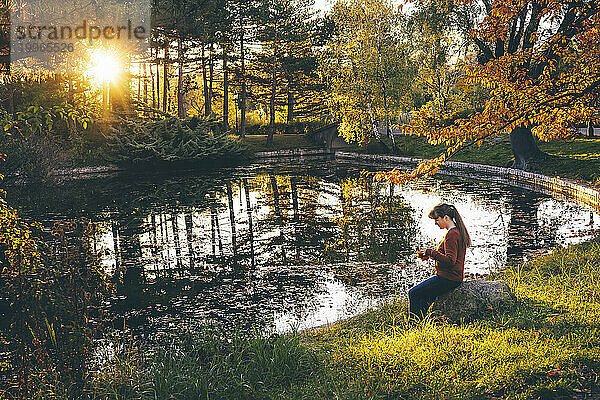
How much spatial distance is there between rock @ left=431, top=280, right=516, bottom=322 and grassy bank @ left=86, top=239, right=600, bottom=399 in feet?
0.46

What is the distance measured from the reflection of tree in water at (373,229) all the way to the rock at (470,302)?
483cm

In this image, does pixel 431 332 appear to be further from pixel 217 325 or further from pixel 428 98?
pixel 428 98

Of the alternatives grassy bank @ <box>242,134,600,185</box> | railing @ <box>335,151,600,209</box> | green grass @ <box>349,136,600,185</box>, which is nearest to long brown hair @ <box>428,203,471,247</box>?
grassy bank @ <box>242,134,600,185</box>

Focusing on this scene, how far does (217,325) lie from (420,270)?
459 cm

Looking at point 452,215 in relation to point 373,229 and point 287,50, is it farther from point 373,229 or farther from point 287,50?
point 287,50

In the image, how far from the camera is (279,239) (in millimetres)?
14180

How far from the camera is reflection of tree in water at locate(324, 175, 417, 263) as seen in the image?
1220 cm

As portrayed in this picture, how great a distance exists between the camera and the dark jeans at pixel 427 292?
6355 millimetres

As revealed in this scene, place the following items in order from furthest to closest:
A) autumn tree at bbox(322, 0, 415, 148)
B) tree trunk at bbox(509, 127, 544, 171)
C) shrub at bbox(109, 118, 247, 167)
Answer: autumn tree at bbox(322, 0, 415, 148) → shrub at bbox(109, 118, 247, 167) → tree trunk at bbox(509, 127, 544, 171)

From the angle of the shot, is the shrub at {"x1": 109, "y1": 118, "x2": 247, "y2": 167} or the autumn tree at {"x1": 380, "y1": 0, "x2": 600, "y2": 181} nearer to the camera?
the autumn tree at {"x1": 380, "y1": 0, "x2": 600, "y2": 181}

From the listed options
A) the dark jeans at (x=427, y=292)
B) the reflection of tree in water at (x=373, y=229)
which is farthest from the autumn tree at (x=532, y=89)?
the reflection of tree in water at (x=373, y=229)

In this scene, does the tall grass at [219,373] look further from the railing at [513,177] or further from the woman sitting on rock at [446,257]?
the railing at [513,177]

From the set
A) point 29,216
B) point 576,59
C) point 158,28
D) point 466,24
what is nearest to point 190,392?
point 576,59

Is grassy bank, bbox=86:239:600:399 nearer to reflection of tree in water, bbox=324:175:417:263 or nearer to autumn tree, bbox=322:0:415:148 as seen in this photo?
reflection of tree in water, bbox=324:175:417:263
